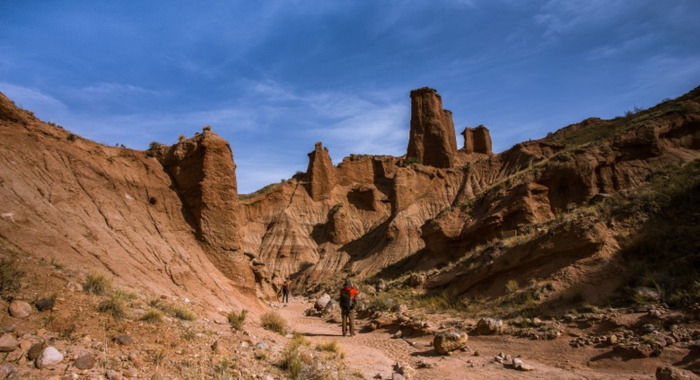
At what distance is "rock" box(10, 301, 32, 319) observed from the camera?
517 centimetres

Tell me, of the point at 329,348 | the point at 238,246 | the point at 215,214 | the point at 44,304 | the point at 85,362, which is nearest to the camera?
the point at 85,362

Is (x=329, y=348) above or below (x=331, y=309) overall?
above

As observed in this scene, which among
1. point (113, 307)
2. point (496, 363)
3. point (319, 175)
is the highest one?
point (319, 175)

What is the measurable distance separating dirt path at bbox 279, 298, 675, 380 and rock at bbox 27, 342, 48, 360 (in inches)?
199

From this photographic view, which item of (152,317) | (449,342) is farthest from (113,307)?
(449,342)

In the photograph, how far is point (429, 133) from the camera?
59.9m

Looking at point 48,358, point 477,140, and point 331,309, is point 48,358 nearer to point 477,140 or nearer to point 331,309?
point 331,309

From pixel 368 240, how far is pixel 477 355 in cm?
3849

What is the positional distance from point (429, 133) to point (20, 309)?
57703 millimetres

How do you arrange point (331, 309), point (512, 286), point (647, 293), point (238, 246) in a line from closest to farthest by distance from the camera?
1. point (647, 293)
2. point (238, 246)
3. point (512, 286)
4. point (331, 309)

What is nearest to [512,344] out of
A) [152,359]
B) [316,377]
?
[316,377]

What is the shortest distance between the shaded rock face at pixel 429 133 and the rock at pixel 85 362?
55.4 m

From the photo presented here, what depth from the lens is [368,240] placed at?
4784cm

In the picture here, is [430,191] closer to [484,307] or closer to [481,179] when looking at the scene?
[481,179]
